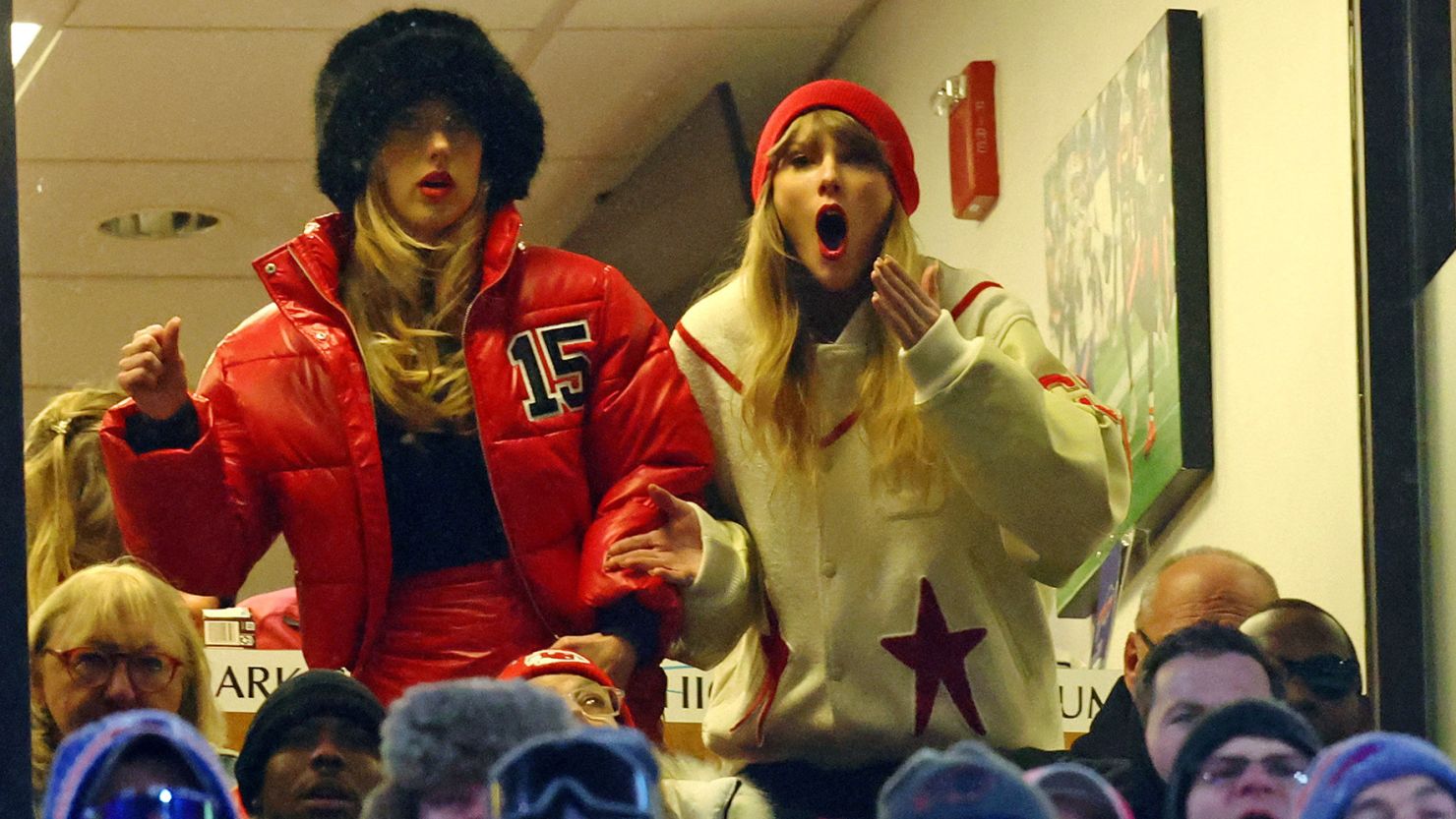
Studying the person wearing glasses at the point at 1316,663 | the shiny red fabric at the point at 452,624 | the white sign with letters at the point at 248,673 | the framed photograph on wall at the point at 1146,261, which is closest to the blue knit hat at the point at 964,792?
the person wearing glasses at the point at 1316,663

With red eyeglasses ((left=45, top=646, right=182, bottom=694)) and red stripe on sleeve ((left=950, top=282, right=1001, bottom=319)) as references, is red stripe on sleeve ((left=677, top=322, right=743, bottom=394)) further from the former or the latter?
red eyeglasses ((left=45, top=646, right=182, bottom=694))

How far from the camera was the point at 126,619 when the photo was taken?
1.24 metres

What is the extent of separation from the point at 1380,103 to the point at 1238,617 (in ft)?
1.18

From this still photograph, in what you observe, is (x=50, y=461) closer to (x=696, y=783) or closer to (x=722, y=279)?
A: (x=696, y=783)

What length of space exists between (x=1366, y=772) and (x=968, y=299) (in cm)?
73

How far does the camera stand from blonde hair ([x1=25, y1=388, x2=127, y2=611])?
1.17 m

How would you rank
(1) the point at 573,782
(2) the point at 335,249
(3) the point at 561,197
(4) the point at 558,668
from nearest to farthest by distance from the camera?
1. (1) the point at 573,782
2. (4) the point at 558,668
3. (2) the point at 335,249
4. (3) the point at 561,197

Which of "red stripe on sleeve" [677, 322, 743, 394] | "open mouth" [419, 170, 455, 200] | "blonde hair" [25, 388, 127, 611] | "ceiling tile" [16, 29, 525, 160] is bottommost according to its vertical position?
"blonde hair" [25, 388, 127, 611]

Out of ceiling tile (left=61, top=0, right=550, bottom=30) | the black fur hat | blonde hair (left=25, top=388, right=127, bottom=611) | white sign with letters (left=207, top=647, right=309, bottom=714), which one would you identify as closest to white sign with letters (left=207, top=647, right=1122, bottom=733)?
white sign with letters (left=207, top=647, right=309, bottom=714)

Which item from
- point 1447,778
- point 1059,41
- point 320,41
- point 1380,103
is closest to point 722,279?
point 320,41

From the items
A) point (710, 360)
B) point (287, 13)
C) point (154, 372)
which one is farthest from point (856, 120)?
point (154, 372)

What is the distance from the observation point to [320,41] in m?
1.67

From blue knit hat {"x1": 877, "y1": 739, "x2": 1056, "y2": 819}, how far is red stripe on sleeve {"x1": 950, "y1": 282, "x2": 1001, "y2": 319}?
2.29 ft

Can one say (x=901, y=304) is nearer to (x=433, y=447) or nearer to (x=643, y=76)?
(x=433, y=447)
